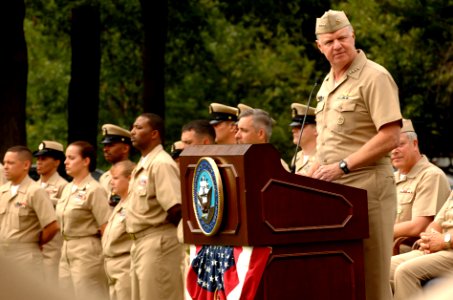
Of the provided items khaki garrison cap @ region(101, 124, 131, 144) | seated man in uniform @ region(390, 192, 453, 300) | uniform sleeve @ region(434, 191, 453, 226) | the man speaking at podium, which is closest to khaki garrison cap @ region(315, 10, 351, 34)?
the man speaking at podium

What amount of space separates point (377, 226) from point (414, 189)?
2.63m

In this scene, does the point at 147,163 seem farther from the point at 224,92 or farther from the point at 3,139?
the point at 224,92

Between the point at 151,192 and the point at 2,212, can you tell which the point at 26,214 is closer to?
the point at 2,212

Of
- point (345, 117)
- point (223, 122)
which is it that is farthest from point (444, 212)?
point (223, 122)

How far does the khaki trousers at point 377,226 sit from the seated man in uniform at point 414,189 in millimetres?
2335

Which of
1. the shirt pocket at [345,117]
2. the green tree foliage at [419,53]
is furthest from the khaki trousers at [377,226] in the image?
the green tree foliage at [419,53]

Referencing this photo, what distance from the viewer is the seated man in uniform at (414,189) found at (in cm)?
828

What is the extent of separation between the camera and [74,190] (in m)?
11.2

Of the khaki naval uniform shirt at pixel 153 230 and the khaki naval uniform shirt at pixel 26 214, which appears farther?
the khaki naval uniform shirt at pixel 26 214

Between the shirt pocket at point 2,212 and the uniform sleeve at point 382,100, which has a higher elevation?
the uniform sleeve at point 382,100

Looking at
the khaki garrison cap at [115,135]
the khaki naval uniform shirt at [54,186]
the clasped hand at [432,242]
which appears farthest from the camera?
the khaki naval uniform shirt at [54,186]

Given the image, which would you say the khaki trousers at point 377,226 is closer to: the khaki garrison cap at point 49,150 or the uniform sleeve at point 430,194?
the uniform sleeve at point 430,194

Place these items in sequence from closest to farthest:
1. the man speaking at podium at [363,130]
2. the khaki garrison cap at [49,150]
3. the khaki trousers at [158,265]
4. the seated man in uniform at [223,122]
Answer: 1. the man speaking at podium at [363,130]
2. the khaki trousers at [158,265]
3. the seated man in uniform at [223,122]
4. the khaki garrison cap at [49,150]

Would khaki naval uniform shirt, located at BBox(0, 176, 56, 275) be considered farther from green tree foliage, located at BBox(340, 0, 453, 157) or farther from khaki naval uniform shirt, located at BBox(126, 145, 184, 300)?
green tree foliage, located at BBox(340, 0, 453, 157)
